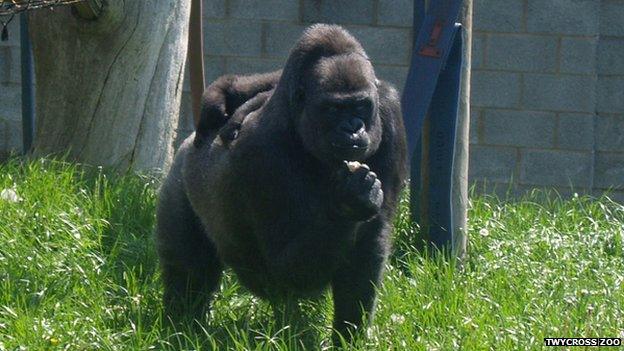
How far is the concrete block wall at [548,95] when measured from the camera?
8.12 metres

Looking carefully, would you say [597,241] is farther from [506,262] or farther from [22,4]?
[22,4]

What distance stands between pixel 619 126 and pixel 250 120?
4493 millimetres

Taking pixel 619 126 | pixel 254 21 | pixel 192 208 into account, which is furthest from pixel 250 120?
pixel 619 126

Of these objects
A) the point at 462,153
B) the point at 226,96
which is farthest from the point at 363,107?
the point at 462,153

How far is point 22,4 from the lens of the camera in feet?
15.7

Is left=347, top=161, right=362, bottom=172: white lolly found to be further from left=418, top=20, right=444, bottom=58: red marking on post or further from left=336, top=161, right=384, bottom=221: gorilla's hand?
left=418, top=20, right=444, bottom=58: red marking on post

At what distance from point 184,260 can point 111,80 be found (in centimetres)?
171

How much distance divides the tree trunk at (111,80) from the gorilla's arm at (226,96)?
1227mm

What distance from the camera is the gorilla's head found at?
4082 millimetres

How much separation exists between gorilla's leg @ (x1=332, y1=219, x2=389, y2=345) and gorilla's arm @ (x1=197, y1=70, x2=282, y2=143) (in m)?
0.87

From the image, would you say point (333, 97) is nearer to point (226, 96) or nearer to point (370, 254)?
point (370, 254)

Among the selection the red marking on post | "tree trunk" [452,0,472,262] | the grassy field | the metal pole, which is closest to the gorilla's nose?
the grassy field

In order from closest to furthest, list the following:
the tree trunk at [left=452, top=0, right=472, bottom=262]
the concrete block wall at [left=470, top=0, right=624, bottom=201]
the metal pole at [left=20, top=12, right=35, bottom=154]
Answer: the tree trunk at [left=452, top=0, right=472, bottom=262] < the metal pole at [left=20, top=12, right=35, bottom=154] < the concrete block wall at [left=470, top=0, right=624, bottom=201]

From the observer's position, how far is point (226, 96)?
490 cm
